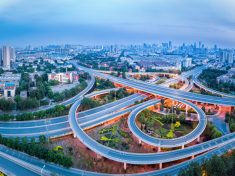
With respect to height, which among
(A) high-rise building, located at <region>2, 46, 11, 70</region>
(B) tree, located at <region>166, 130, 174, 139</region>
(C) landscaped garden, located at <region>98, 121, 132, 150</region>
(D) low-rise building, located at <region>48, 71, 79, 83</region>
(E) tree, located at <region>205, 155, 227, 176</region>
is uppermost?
(A) high-rise building, located at <region>2, 46, 11, 70</region>

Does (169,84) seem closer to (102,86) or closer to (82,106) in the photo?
(102,86)

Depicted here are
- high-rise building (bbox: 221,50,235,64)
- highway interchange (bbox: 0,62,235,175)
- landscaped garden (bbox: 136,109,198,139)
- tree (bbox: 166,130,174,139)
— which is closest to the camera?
highway interchange (bbox: 0,62,235,175)

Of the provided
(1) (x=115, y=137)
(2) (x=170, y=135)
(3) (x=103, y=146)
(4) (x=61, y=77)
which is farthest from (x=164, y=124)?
(4) (x=61, y=77)

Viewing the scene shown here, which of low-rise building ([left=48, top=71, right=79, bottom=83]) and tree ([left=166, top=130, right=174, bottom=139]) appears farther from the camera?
low-rise building ([left=48, top=71, right=79, bottom=83])

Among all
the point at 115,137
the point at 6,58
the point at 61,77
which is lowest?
the point at 115,137

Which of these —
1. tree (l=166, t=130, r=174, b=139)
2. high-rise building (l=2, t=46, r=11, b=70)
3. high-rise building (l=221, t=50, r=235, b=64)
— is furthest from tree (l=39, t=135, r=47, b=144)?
high-rise building (l=221, t=50, r=235, b=64)

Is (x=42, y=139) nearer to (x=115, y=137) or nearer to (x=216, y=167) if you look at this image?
(x=115, y=137)

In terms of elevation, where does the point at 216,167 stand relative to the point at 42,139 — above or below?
above

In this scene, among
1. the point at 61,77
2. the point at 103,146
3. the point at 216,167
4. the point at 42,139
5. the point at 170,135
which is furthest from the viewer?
the point at 61,77

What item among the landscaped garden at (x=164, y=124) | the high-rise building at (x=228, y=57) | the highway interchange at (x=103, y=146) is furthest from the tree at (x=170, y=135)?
the high-rise building at (x=228, y=57)

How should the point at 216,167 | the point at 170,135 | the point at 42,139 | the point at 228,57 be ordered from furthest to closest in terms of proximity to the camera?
the point at 228,57
the point at 170,135
the point at 42,139
the point at 216,167

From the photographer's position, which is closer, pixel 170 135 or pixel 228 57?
pixel 170 135

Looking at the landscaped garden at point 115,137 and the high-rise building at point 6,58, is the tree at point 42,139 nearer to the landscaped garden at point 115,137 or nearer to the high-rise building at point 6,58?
the landscaped garden at point 115,137

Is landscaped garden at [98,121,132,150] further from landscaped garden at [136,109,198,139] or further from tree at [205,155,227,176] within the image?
tree at [205,155,227,176]
